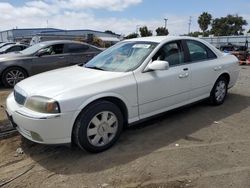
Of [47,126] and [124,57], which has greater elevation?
[124,57]

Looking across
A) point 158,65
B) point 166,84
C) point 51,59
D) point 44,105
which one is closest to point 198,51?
point 166,84

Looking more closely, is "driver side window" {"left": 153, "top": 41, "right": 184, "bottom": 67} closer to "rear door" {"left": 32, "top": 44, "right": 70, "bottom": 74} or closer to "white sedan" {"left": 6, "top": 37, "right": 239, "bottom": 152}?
"white sedan" {"left": 6, "top": 37, "right": 239, "bottom": 152}

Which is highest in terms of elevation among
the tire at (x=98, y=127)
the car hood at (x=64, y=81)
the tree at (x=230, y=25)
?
the tree at (x=230, y=25)

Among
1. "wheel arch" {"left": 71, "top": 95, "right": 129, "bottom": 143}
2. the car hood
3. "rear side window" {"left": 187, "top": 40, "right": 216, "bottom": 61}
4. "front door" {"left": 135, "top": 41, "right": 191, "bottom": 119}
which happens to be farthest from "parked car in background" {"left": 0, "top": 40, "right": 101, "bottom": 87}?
"wheel arch" {"left": 71, "top": 95, "right": 129, "bottom": 143}

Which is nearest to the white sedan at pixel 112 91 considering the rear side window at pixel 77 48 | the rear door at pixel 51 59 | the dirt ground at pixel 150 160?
the dirt ground at pixel 150 160

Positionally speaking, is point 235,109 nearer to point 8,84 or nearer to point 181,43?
point 181,43

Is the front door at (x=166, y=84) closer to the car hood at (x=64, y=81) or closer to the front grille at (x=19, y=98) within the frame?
the car hood at (x=64, y=81)

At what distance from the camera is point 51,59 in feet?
30.9

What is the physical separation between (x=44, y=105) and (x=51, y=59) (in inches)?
234

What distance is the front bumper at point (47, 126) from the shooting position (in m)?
3.71

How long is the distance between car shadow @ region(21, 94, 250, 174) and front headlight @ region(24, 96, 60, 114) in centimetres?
72

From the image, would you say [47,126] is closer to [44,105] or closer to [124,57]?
[44,105]

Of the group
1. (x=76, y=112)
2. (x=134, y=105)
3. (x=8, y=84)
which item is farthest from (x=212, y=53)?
(x=8, y=84)

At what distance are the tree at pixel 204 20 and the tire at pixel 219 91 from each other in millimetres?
75818
